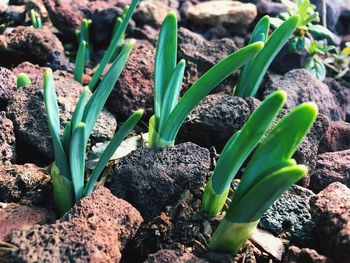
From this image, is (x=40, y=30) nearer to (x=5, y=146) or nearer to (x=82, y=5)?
(x=82, y=5)

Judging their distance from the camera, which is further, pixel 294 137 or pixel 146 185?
pixel 146 185

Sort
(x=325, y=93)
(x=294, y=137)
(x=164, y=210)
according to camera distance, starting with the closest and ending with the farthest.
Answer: (x=294, y=137) → (x=164, y=210) → (x=325, y=93)

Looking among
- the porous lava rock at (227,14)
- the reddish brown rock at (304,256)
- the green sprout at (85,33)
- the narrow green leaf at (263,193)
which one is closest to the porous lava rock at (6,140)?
the green sprout at (85,33)

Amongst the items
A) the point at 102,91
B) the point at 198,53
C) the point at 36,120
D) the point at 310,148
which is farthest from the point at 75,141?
the point at 198,53

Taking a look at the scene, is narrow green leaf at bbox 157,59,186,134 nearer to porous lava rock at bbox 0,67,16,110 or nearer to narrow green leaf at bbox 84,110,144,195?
narrow green leaf at bbox 84,110,144,195

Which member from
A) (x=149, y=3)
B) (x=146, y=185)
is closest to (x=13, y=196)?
(x=146, y=185)

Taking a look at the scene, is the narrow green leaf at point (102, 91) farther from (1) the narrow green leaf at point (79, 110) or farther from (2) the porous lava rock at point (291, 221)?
(2) the porous lava rock at point (291, 221)

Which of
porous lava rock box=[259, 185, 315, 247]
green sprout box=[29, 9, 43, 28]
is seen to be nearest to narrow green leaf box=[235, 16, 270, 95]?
porous lava rock box=[259, 185, 315, 247]
